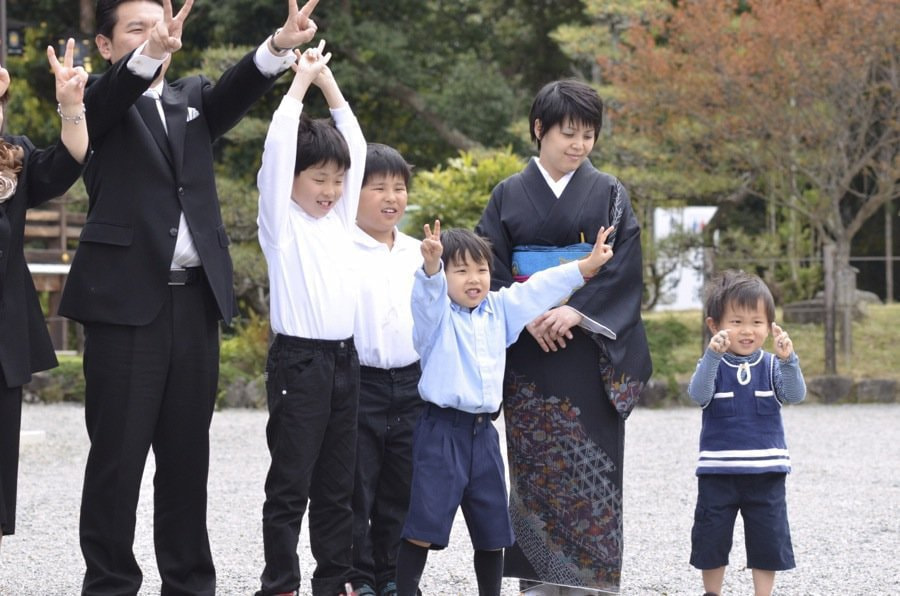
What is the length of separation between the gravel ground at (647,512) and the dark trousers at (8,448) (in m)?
1.12

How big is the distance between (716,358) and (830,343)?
7966 mm

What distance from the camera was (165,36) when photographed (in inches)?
130

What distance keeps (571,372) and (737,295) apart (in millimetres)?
602

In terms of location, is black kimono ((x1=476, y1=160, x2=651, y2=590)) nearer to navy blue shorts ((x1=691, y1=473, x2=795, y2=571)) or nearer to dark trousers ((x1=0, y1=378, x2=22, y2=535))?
navy blue shorts ((x1=691, y1=473, x2=795, y2=571))

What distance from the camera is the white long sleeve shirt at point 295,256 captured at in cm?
390

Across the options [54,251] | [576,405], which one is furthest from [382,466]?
[54,251]

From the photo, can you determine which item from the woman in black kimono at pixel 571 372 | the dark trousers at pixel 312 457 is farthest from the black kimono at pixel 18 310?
the woman in black kimono at pixel 571 372

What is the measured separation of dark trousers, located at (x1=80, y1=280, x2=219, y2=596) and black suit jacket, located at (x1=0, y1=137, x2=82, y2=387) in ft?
0.60

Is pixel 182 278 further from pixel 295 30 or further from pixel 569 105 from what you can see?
pixel 569 105

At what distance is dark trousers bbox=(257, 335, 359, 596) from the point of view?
12.7ft

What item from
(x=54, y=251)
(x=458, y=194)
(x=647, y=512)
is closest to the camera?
(x=647, y=512)

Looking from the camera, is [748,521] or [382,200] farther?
[382,200]

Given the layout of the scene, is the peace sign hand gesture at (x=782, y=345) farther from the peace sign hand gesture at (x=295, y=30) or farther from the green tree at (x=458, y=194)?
the green tree at (x=458, y=194)

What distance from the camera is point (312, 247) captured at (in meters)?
4.04
